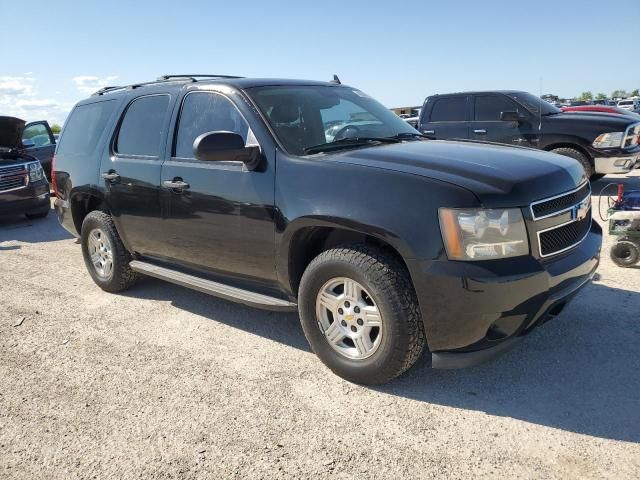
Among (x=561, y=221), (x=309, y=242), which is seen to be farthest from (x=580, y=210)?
(x=309, y=242)

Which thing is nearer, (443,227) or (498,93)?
(443,227)

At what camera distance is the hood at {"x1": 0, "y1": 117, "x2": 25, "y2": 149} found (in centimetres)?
973

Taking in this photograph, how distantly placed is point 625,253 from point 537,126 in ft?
16.5

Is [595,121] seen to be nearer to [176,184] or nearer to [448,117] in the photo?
[448,117]

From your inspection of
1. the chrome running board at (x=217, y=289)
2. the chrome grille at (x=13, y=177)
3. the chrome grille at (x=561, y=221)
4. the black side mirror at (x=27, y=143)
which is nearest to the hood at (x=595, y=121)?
the chrome grille at (x=561, y=221)

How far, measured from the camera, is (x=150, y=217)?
4375 millimetres

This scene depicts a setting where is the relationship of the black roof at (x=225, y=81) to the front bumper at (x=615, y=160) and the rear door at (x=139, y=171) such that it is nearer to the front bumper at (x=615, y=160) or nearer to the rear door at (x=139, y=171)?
the rear door at (x=139, y=171)

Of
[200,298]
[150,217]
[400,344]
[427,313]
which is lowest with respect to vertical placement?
[200,298]

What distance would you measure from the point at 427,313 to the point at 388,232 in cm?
48

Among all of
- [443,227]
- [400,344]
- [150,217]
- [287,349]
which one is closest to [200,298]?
[150,217]

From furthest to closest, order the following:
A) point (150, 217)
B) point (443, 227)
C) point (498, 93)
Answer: point (498, 93)
point (150, 217)
point (443, 227)

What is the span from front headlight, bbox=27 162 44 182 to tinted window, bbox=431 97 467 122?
7494 millimetres

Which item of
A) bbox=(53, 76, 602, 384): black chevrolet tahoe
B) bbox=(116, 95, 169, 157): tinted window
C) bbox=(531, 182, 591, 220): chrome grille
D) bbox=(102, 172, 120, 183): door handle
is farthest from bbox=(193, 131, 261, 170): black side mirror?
bbox=(531, 182, 591, 220): chrome grille

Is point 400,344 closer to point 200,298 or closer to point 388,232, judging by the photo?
point 388,232
